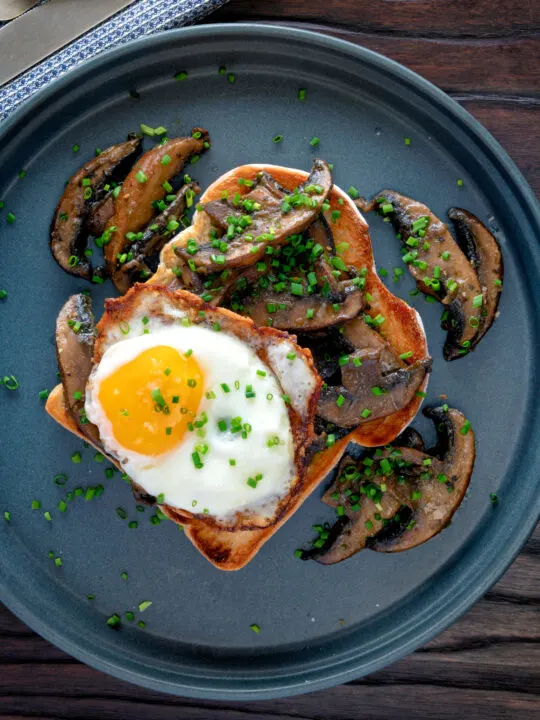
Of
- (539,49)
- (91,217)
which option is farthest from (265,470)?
(539,49)

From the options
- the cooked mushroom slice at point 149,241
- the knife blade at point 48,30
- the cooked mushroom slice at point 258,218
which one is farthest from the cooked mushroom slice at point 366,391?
the knife blade at point 48,30

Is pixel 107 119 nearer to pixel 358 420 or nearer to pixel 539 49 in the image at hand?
pixel 358 420

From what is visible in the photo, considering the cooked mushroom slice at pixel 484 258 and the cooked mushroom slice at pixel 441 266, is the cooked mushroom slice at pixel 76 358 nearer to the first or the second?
the cooked mushroom slice at pixel 441 266

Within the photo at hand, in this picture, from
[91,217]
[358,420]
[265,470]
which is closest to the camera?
[265,470]

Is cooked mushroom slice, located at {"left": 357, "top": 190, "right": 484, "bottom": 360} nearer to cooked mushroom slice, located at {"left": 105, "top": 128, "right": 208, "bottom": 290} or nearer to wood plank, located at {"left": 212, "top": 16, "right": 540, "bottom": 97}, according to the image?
wood plank, located at {"left": 212, "top": 16, "right": 540, "bottom": 97}

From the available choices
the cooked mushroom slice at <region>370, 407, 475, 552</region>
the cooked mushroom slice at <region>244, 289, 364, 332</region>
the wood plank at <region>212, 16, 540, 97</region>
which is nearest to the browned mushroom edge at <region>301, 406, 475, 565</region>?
the cooked mushroom slice at <region>370, 407, 475, 552</region>
